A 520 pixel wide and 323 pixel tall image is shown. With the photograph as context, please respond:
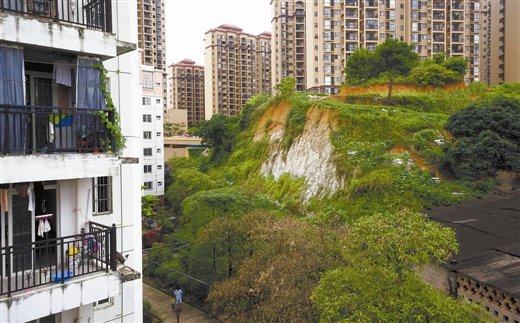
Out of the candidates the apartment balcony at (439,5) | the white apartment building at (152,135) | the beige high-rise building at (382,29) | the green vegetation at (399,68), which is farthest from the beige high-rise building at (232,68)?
the green vegetation at (399,68)

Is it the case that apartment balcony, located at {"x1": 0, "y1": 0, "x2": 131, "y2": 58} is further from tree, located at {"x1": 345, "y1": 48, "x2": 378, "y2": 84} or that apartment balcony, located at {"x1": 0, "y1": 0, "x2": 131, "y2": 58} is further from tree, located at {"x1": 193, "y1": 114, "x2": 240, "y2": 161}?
tree, located at {"x1": 345, "y1": 48, "x2": 378, "y2": 84}

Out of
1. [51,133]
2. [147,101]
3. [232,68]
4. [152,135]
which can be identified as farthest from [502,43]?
[51,133]

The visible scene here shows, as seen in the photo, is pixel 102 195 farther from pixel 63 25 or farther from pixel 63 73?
pixel 63 25

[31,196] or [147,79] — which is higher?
[147,79]

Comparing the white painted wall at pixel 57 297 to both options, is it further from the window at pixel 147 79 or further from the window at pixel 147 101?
the window at pixel 147 79

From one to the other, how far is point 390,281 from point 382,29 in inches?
2124

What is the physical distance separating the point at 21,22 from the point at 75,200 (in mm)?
2758

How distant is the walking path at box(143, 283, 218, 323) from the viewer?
53.4 ft

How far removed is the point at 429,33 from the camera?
57156 millimetres

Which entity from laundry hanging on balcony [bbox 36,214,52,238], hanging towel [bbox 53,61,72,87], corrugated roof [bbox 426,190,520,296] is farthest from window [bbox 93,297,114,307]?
corrugated roof [bbox 426,190,520,296]

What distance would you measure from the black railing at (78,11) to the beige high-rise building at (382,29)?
5125cm

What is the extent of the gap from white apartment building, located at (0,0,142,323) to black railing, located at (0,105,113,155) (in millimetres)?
14

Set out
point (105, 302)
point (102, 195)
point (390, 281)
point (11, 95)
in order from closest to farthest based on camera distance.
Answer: point (11, 95) → point (105, 302) → point (390, 281) → point (102, 195)

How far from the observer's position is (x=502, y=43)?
61.4 m
